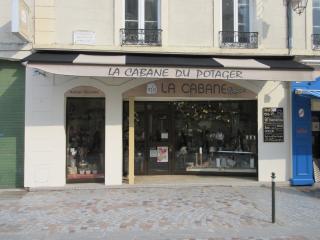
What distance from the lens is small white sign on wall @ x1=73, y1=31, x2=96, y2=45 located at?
1113 cm

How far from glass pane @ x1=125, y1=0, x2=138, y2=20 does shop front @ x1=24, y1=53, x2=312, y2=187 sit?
1371 mm

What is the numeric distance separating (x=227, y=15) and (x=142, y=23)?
2.45m

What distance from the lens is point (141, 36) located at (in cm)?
1146

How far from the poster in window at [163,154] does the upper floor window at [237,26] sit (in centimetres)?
358

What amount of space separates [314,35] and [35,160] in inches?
333

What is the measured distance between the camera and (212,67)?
1002 cm

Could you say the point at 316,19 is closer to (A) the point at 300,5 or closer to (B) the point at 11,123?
(A) the point at 300,5

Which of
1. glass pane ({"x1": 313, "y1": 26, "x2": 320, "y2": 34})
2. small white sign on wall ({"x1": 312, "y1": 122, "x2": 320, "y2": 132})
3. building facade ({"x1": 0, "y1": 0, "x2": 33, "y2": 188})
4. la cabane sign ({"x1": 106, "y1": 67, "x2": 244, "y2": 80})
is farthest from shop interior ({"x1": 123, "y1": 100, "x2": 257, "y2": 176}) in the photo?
building facade ({"x1": 0, "y1": 0, "x2": 33, "y2": 188})

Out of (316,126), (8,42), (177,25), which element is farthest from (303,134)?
(8,42)

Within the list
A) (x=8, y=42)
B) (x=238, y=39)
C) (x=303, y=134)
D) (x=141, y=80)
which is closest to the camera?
(x=8, y=42)

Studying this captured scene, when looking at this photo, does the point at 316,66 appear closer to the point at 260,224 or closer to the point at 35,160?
the point at 260,224

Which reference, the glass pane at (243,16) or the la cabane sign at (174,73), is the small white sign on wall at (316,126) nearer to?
the glass pane at (243,16)

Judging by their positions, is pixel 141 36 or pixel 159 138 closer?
pixel 141 36

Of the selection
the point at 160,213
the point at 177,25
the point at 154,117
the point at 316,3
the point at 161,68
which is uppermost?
the point at 316,3
